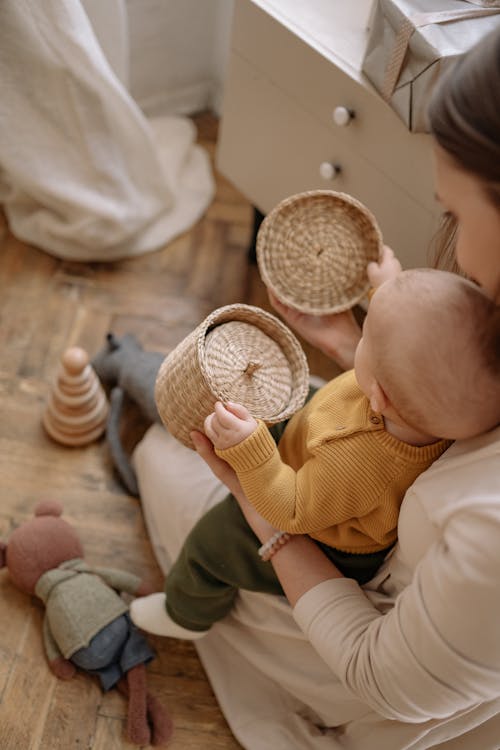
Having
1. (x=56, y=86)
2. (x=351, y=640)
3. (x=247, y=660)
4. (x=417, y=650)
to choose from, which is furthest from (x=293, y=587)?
(x=56, y=86)

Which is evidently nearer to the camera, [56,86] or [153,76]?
[56,86]

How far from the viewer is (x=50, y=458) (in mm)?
1370

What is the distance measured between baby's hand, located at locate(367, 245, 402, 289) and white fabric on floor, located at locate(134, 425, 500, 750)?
1.40 feet

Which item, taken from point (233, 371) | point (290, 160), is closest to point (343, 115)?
point (290, 160)

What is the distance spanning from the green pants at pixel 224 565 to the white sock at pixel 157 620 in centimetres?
4

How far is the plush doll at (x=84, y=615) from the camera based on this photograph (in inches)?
43.1

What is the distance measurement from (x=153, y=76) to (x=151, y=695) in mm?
1568

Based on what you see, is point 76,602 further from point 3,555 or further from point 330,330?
point 330,330

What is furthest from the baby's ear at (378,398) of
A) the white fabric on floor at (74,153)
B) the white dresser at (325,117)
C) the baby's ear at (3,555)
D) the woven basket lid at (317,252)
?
the white fabric on floor at (74,153)

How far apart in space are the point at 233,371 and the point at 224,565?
27 centimetres

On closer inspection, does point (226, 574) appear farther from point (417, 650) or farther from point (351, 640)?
point (417, 650)

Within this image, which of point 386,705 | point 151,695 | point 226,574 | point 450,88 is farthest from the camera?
point 151,695

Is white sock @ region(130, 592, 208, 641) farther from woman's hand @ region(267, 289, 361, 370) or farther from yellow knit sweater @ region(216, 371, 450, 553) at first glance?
woman's hand @ region(267, 289, 361, 370)

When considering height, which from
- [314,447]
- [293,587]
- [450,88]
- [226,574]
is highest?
[450,88]
